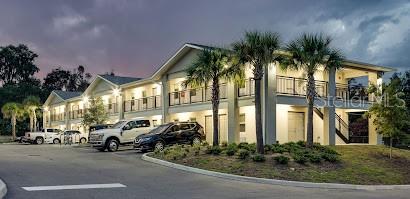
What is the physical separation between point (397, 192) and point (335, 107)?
14.2 metres

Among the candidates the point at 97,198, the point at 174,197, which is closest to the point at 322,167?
the point at 174,197

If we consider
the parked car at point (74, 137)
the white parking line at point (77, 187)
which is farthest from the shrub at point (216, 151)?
the parked car at point (74, 137)

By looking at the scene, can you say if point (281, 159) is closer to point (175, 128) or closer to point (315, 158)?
point (315, 158)

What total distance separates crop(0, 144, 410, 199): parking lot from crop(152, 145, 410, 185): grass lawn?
1.70 m

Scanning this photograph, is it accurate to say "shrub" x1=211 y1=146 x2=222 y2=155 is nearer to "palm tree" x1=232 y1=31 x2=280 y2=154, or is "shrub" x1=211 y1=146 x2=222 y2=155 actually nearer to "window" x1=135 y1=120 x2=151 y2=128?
"palm tree" x1=232 y1=31 x2=280 y2=154

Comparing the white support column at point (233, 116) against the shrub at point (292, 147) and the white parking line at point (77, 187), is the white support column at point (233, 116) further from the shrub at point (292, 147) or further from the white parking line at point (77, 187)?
the white parking line at point (77, 187)

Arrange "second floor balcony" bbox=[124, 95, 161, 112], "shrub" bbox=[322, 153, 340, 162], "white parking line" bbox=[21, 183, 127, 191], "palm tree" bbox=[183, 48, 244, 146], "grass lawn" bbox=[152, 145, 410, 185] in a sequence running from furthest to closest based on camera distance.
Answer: "second floor balcony" bbox=[124, 95, 161, 112]
"palm tree" bbox=[183, 48, 244, 146]
"shrub" bbox=[322, 153, 340, 162]
"grass lawn" bbox=[152, 145, 410, 185]
"white parking line" bbox=[21, 183, 127, 191]

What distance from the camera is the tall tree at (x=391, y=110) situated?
80.8 ft

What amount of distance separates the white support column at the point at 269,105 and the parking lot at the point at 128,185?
8.50 metres

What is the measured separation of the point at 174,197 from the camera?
1291 cm

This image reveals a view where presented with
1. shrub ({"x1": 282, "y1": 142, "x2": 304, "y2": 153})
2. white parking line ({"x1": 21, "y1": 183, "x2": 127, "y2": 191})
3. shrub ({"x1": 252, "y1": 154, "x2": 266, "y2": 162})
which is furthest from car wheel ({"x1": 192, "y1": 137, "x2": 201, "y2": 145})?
white parking line ({"x1": 21, "y1": 183, "x2": 127, "y2": 191})

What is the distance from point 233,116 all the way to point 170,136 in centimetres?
422

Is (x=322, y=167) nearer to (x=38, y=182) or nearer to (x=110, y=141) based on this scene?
(x=38, y=182)

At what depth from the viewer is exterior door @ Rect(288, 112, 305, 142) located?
30844 mm
